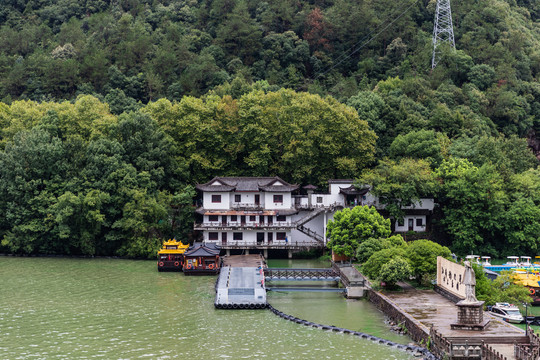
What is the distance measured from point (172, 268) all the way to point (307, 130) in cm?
2193

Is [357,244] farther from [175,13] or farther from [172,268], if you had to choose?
[175,13]

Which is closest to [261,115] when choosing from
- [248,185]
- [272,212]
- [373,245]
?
[248,185]

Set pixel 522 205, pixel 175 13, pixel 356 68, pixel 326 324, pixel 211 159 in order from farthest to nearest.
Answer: pixel 175 13 → pixel 356 68 → pixel 211 159 → pixel 522 205 → pixel 326 324

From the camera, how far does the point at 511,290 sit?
44031 mm

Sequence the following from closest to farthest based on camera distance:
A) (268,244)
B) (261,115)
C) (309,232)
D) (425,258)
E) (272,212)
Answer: (425,258) < (268,244) < (272,212) < (309,232) < (261,115)

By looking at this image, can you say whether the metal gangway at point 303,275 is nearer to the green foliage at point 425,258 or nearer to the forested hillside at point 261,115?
the green foliage at point 425,258

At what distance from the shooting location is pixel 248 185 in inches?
2672

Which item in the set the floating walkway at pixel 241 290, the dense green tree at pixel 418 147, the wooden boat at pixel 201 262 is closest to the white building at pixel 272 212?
the dense green tree at pixel 418 147

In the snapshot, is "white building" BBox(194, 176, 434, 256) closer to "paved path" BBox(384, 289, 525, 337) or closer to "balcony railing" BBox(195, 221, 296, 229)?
"balcony railing" BBox(195, 221, 296, 229)

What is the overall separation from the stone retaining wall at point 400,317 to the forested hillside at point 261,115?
19826 millimetres

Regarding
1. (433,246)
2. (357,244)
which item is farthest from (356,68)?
(433,246)

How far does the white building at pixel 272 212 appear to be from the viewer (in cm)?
6500

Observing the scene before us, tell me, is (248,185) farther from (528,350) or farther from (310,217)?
(528,350)

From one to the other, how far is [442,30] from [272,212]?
43393 mm
